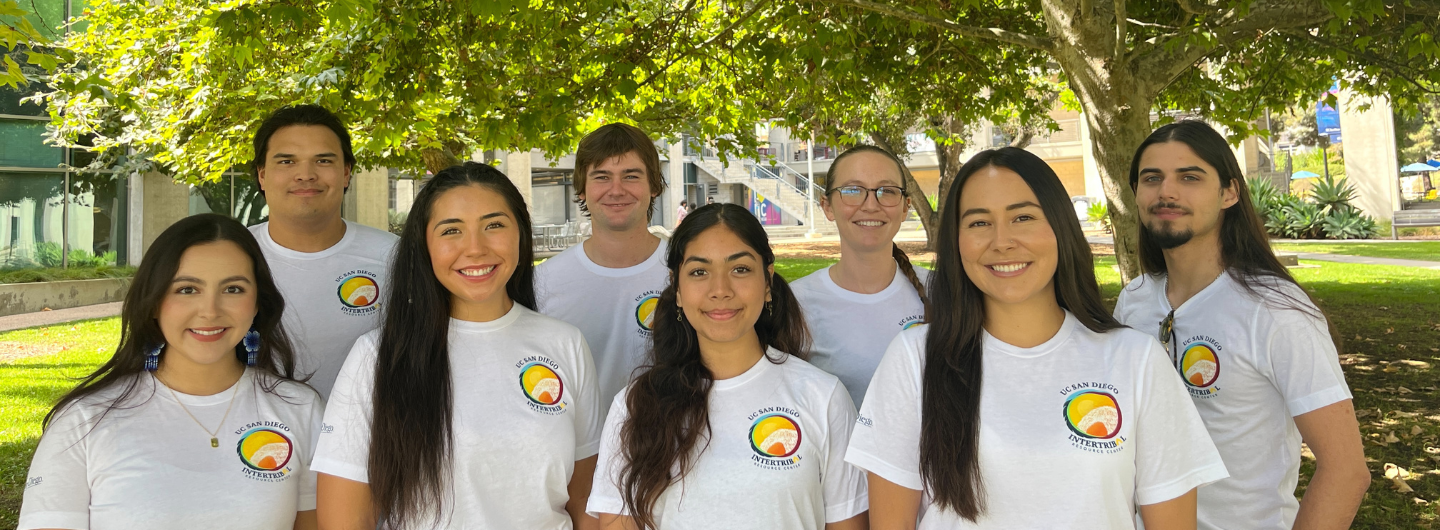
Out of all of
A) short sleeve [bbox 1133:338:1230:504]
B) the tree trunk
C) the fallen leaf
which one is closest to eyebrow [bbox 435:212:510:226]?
short sleeve [bbox 1133:338:1230:504]

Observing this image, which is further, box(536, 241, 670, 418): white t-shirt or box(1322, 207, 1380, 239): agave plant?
Answer: box(1322, 207, 1380, 239): agave plant

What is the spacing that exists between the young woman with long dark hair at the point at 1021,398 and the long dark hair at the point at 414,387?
3.78 ft

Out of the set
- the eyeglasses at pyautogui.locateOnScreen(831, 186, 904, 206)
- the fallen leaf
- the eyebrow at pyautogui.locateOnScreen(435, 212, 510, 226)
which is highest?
the eyeglasses at pyautogui.locateOnScreen(831, 186, 904, 206)

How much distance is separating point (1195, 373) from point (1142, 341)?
591 millimetres

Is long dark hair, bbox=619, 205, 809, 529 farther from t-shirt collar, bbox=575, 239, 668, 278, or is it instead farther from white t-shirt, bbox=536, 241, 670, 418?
t-shirt collar, bbox=575, 239, 668, 278

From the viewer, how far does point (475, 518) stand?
238 cm

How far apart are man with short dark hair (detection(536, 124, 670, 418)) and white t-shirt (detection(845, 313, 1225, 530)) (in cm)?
143

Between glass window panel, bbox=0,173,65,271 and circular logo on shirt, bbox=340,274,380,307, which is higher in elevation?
glass window panel, bbox=0,173,65,271

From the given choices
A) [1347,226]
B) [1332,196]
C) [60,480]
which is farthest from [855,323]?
[1332,196]

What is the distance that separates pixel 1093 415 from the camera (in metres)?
2.08

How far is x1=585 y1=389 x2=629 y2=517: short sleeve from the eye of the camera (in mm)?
2422

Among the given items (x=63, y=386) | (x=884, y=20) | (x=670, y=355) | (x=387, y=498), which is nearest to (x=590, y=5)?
(x=884, y=20)

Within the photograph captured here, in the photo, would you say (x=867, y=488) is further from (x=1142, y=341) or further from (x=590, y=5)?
(x=590, y=5)

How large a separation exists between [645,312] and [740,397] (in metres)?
0.97
